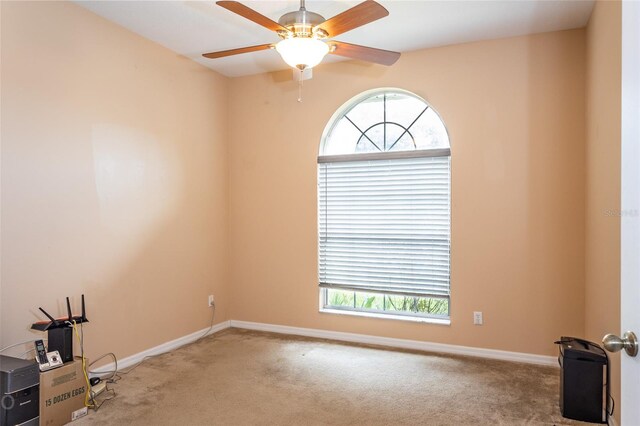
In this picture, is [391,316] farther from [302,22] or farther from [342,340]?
[302,22]

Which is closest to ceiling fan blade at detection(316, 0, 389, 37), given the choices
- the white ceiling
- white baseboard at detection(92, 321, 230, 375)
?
the white ceiling

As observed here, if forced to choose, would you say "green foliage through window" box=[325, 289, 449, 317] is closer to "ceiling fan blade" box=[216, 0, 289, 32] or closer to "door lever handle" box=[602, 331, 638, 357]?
"ceiling fan blade" box=[216, 0, 289, 32]

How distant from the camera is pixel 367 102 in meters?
4.29

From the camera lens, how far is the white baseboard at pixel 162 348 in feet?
11.0

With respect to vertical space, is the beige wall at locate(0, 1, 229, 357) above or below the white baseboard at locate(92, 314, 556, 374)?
above

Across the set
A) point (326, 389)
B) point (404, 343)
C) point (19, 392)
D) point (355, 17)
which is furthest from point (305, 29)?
point (404, 343)

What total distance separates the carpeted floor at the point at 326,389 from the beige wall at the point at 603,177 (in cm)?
66

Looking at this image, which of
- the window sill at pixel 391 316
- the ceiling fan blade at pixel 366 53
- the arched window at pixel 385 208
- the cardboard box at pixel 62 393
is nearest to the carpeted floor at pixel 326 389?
the cardboard box at pixel 62 393

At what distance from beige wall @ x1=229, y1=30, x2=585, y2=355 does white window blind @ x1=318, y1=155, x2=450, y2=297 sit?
0.13 m

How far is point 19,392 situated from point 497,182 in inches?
146

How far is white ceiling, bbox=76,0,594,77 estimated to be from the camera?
309cm

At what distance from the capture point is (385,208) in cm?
413

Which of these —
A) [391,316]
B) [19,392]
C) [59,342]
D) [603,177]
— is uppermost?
[603,177]

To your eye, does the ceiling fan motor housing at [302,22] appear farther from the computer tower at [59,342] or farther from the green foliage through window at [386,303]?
the green foliage through window at [386,303]
